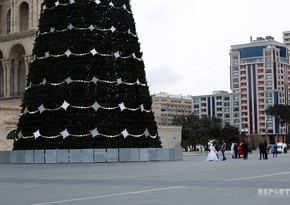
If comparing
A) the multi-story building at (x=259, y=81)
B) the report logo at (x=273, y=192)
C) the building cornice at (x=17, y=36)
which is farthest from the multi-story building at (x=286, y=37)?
the report logo at (x=273, y=192)

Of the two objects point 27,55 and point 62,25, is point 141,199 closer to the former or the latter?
point 62,25

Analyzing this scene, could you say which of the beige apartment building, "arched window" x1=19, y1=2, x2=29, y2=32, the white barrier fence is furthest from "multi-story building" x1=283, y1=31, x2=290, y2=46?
the white barrier fence

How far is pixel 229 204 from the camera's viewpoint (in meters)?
8.37

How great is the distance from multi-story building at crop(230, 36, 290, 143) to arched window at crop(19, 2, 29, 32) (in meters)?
91.3

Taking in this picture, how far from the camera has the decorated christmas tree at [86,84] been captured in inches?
1063

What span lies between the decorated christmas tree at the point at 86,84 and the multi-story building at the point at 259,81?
112798 millimetres

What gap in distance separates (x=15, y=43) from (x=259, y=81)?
329 ft

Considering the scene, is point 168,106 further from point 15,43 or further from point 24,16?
point 15,43

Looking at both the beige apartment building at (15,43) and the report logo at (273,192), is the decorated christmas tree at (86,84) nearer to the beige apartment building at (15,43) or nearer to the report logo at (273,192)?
the report logo at (273,192)

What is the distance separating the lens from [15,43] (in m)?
55.3

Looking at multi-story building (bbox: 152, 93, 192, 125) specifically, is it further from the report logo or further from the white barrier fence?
the report logo

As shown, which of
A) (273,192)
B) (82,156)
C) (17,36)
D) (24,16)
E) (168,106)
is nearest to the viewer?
(273,192)

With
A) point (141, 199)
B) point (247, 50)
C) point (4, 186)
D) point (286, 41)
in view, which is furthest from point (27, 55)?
point (286, 41)

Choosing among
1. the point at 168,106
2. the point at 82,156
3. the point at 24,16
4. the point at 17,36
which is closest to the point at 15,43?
the point at 17,36
